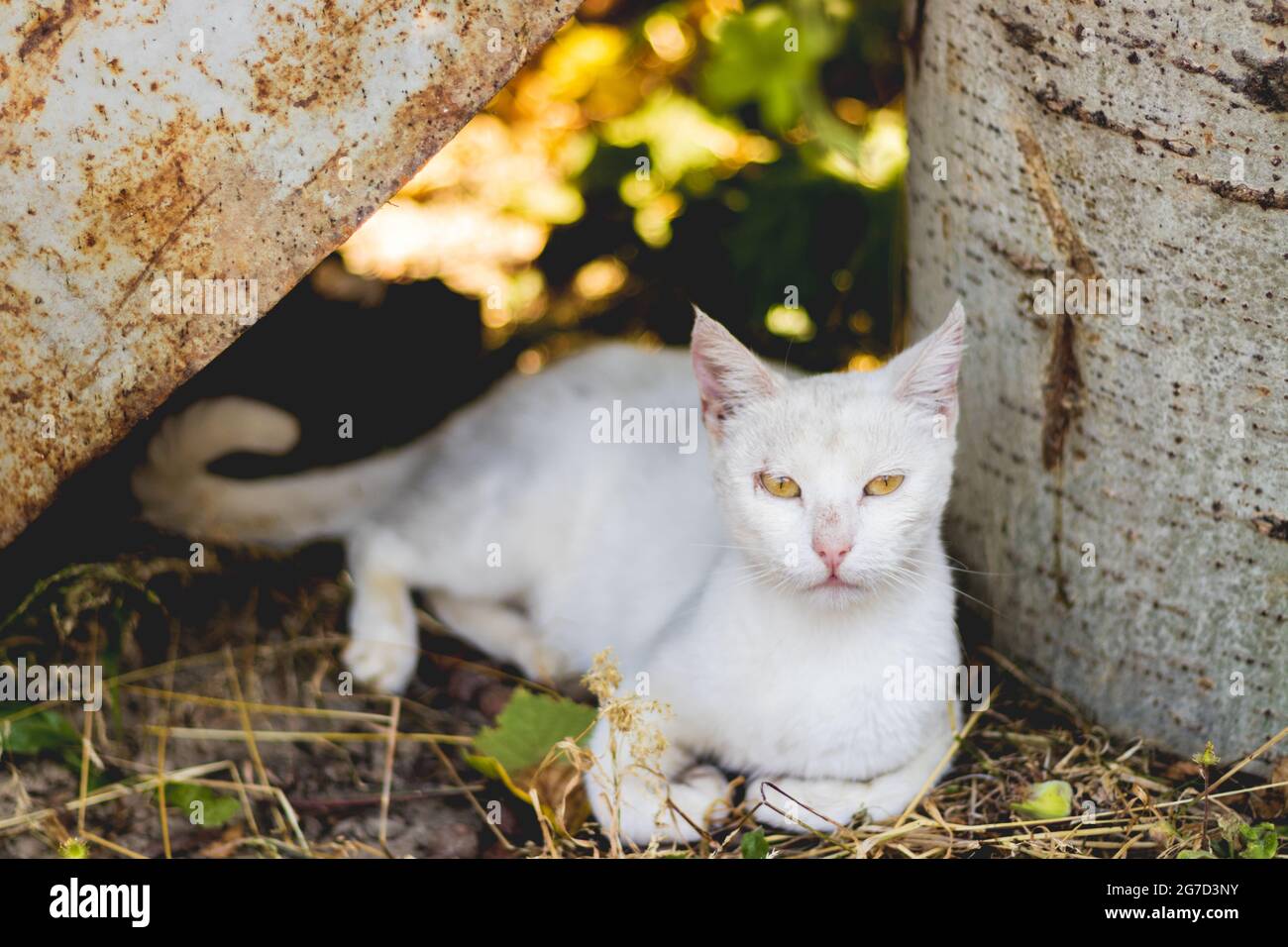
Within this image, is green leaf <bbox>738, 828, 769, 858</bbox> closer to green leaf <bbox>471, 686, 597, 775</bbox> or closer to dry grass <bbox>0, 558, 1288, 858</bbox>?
dry grass <bbox>0, 558, 1288, 858</bbox>

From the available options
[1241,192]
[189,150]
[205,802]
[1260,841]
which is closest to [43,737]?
[205,802]

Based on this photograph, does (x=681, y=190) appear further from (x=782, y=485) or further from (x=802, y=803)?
(x=802, y=803)

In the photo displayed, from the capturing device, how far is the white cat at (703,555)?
74.0 inches

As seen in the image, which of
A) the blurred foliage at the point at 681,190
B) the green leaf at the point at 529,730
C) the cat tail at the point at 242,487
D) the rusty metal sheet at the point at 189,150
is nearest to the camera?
the rusty metal sheet at the point at 189,150

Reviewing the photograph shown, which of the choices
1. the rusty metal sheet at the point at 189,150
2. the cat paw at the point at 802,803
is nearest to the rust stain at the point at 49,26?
the rusty metal sheet at the point at 189,150

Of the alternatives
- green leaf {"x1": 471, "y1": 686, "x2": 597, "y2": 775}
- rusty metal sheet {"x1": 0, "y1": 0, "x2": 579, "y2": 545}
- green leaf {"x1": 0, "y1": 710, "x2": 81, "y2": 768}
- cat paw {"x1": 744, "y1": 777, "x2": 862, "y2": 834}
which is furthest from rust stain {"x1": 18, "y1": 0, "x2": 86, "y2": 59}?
cat paw {"x1": 744, "y1": 777, "x2": 862, "y2": 834}

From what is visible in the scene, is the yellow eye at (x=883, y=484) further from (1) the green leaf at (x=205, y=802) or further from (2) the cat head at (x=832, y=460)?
(1) the green leaf at (x=205, y=802)

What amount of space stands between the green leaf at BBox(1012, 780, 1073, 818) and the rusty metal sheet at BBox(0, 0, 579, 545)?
1.43 metres

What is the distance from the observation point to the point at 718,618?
203 cm

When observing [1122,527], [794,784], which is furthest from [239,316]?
[1122,527]

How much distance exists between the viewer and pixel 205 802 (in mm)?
2139

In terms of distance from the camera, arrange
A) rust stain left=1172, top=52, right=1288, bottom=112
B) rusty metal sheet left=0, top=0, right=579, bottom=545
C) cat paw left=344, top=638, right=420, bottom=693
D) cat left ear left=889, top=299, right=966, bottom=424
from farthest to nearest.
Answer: cat paw left=344, top=638, right=420, bottom=693 < cat left ear left=889, top=299, right=966, bottom=424 < rusty metal sheet left=0, top=0, right=579, bottom=545 < rust stain left=1172, top=52, right=1288, bottom=112

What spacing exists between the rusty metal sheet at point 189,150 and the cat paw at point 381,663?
31.7 inches

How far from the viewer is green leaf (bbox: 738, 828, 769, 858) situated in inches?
72.6
